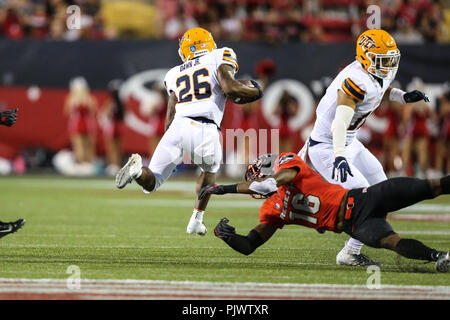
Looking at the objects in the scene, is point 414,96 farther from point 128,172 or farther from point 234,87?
point 128,172

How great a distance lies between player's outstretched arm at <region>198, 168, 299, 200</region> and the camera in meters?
5.32

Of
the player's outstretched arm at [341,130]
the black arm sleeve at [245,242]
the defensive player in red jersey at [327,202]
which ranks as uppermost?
the player's outstretched arm at [341,130]

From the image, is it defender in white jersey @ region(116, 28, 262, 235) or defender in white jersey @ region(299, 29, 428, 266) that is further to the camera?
defender in white jersey @ region(116, 28, 262, 235)

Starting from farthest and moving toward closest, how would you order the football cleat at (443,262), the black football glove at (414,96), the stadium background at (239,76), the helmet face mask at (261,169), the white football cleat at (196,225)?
1. the stadium background at (239,76)
2. the white football cleat at (196,225)
3. the black football glove at (414,96)
4. the helmet face mask at (261,169)
5. the football cleat at (443,262)

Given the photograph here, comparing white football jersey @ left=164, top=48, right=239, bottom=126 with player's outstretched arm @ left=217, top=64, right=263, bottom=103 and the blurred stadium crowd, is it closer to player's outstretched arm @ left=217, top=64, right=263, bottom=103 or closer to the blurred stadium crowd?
player's outstretched arm @ left=217, top=64, right=263, bottom=103

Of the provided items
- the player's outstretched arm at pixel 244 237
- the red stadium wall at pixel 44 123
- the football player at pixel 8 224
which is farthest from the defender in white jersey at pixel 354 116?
the red stadium wall at pixel 44 123

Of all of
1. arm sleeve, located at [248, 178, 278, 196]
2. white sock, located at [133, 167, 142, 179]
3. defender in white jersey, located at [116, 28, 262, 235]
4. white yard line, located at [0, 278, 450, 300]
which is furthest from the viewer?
defender in white jersey, located at [116, 28, 262, 235]

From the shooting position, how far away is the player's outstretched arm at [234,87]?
6320 millimetres

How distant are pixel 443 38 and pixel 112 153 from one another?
728 cm

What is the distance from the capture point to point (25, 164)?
15.7 meters

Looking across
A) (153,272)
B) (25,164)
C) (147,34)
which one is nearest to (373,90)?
(153,272)

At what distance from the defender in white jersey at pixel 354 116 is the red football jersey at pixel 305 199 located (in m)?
0.16

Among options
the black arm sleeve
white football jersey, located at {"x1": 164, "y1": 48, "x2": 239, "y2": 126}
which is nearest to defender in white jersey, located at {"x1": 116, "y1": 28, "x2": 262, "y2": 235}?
white football jersey, located at {"x1": 164, "y1": 48, "x2": 239, "y2": 126}

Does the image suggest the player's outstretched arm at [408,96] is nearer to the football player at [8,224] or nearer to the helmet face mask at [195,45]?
the helmet face mask at [195,45]
